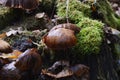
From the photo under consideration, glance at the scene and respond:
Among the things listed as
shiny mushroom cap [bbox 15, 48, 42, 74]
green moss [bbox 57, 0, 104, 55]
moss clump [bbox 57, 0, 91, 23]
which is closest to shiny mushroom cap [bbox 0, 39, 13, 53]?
shiny mushroom cap [bbox 15, 48, 42, 74]

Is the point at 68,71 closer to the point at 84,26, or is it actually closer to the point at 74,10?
the point at 84,26

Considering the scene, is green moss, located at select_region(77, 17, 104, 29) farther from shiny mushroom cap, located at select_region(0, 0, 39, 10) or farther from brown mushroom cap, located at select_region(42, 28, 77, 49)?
shiny mushroom cap, located at select_region(0, 0, 39, 10)

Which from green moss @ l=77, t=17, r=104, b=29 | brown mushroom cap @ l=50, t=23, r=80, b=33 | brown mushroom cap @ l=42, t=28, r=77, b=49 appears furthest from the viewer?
green moss @ l=77, t=17, r=104, b=29

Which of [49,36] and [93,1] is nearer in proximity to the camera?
[49,36]

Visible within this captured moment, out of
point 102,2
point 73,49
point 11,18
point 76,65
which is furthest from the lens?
point 102,2

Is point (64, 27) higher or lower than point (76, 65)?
higher

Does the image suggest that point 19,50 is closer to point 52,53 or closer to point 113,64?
point 52,53

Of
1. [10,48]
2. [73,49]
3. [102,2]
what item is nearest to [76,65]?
[73,49]
